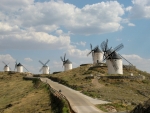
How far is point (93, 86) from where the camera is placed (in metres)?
42.3

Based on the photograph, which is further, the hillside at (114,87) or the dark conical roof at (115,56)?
the dark conical roof at (115,56)

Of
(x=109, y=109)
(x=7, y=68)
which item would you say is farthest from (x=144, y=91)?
(x=7, y=68)

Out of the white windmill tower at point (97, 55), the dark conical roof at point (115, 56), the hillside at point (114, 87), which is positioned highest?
the white windmill tower at point (97, 55)

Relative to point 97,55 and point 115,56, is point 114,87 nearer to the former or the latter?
point 115,56

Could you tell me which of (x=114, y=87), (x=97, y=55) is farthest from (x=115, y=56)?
(x=97, y=55)

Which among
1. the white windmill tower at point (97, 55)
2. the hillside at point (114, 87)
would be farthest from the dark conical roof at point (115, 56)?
the white windmill tower at point (97, 55)

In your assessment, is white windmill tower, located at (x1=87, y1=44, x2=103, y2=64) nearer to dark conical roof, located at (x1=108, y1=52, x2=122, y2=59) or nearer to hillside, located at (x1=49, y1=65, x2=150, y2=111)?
dark conical roof, located at (x1=108, y1=52, x2=122, y2=59)

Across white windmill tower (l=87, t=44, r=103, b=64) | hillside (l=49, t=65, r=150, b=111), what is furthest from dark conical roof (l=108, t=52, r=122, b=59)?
white windmill tower (l=87, t=44, r=103, b=64)

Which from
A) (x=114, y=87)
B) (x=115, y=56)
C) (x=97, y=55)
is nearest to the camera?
(x=114, y=87)

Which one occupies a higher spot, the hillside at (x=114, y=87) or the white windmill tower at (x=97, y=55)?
the white windmill tower at (x=97, y=55)

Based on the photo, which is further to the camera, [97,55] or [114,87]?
[97,55]

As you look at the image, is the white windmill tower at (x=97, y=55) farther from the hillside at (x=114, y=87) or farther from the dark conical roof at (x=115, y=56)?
the hillside at (x=114, y=87)

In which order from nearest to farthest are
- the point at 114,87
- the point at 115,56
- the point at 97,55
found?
the point at 114,87
the point at 115,56
the point at 97,55

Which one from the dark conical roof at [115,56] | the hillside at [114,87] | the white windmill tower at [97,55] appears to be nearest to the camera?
the hillside at [114,87]
